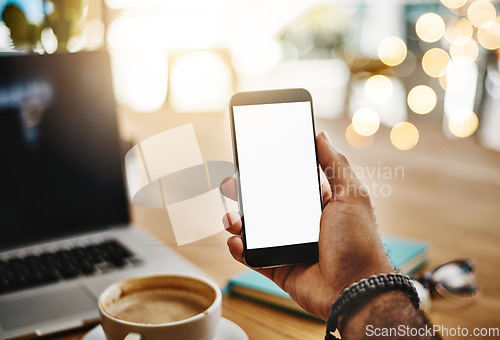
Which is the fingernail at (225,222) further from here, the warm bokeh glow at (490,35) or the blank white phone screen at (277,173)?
the warm bokeh glow at (490,35)

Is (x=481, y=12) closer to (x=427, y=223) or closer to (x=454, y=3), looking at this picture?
(x=454, y=3)

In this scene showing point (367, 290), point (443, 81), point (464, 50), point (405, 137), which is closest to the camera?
point (367, 290)

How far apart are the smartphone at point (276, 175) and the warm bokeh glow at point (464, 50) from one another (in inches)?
120

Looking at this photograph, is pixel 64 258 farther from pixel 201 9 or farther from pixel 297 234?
pixel 201 9

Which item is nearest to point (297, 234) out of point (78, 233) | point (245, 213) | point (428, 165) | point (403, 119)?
point (245, 213)

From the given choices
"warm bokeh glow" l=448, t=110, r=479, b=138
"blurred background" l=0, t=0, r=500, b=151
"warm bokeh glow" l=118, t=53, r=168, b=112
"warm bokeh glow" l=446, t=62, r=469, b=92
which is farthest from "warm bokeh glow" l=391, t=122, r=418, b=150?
"warm bokeh glow" l=118, t=53, r=168, b=112

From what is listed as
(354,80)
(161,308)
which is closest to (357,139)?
(354,80)

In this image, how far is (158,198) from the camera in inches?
27.3

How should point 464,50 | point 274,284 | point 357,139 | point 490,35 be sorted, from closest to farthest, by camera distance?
point 274,284
point 357,139
point 490,35
point 464,50

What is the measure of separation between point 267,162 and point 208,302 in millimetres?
149

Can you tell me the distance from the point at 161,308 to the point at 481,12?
11.0 ft

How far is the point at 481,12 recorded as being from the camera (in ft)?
10.0

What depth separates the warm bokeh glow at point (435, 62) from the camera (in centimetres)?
355

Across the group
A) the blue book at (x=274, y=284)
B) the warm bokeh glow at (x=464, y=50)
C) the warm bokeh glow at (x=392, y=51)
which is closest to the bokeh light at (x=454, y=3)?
the warm bokeh glow at (x=464, y=50)
